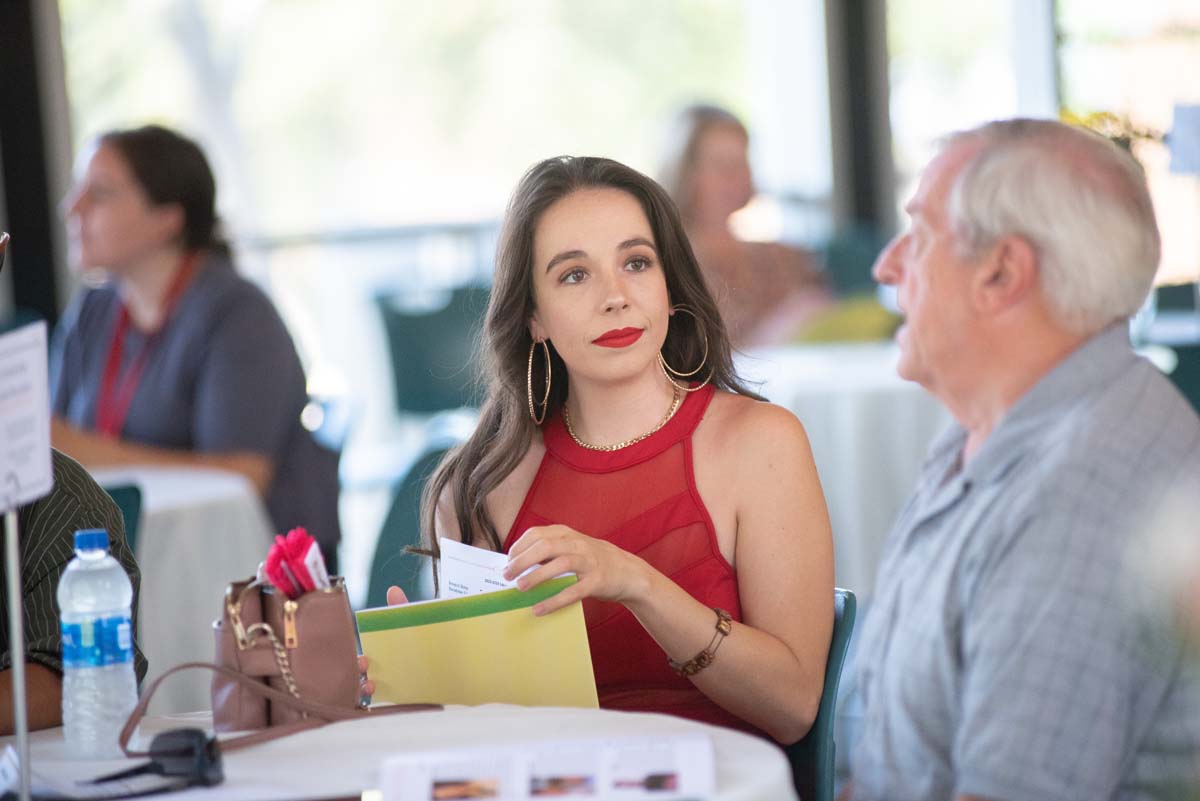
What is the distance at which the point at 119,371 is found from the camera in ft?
12.8

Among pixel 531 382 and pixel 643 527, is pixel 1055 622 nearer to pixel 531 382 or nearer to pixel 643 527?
pixel 643 527

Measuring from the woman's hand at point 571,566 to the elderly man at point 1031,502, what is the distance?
31 centimetres

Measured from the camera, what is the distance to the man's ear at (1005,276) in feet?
4.83

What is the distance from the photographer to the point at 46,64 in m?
6.28

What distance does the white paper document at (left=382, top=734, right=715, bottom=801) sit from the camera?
Answer: 1376 millimetres

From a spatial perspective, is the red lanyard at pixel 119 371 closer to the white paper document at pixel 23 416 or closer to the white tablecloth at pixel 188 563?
the white tablecloth at pixel 188 563

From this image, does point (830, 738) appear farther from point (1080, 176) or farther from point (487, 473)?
point (1080, 176)

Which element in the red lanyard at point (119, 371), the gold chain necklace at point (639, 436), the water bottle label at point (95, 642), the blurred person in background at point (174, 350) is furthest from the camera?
the red lanyard at point (119, 371)

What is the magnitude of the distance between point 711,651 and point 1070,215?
28.5 inches

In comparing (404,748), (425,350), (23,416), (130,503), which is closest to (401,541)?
(130,503)

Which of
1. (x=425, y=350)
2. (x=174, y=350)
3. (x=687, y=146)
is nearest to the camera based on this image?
(x=174, y=350)

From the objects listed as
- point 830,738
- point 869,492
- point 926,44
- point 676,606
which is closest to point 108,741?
point 676,606

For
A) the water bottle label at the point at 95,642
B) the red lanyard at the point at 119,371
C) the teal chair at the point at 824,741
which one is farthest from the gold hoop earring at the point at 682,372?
the red lanyard at the point at 119,371

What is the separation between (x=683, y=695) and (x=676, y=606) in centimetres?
25
